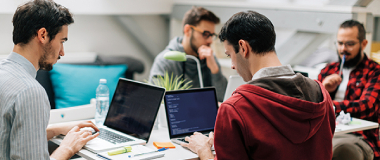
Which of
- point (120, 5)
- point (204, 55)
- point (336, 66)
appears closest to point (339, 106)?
point (336, 66)

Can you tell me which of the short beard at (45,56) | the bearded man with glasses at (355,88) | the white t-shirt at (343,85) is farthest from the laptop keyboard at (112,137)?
the white t-shirt at (343,85)

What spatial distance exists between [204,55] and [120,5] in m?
1.67

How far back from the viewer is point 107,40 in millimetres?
4172

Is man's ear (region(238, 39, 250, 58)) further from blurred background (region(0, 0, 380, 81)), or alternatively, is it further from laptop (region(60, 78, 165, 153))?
blurred background (region(0, 0, 380, 81))

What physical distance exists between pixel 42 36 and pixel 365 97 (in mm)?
2056

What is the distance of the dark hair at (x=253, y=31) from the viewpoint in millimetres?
1232

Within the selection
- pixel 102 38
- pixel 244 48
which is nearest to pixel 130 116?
pixel 244 48

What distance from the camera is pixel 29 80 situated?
1.26 m

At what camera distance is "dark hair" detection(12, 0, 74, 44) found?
1.33 m

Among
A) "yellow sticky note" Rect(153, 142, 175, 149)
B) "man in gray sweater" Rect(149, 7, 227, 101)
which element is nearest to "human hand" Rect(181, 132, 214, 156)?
"yellow sticky note" Rect(153, 142, 175, 149)

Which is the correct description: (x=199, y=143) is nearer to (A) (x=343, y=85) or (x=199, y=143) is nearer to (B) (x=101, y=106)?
(B) (x=101, y=106)

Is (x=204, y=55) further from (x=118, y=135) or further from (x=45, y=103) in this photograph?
(x=45, y=103)

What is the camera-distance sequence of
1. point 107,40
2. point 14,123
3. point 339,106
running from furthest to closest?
point 107,40
point 339,106
point 14,123

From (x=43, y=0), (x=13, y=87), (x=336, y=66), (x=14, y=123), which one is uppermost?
(x=43, y=0)
